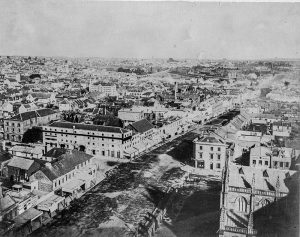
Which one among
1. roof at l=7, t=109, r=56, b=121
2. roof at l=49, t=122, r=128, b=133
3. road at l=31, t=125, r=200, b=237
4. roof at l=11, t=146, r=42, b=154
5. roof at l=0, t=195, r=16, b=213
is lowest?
road at l=31, t=125, r=200, b=237

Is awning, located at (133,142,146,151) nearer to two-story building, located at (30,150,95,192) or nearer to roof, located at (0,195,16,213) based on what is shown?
two-story building, located at (30,150,95,192)

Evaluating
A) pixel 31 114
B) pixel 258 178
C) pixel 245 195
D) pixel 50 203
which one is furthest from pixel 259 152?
pixel 31 114

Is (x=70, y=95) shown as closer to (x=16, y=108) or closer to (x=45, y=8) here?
(x=16, y=108)

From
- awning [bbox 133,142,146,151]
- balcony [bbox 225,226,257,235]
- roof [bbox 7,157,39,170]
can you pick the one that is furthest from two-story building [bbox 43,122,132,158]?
balcony [bbox 225,226,257,235]

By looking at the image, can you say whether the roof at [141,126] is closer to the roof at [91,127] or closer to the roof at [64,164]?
the roof at [91,127]

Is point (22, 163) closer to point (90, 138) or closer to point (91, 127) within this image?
point (90, 138)

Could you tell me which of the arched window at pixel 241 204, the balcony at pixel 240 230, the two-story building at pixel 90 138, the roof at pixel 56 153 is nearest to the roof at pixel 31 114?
the two-story building at pixel 90 138
